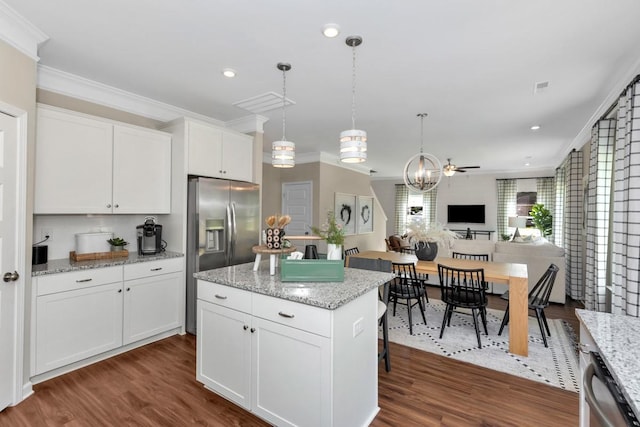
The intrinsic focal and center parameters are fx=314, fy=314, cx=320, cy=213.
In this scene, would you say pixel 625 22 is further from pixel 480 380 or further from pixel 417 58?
pixel 480 380

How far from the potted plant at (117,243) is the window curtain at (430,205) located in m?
8.73

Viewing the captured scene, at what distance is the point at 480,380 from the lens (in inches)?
105

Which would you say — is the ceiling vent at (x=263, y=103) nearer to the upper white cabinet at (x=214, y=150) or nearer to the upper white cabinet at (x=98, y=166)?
the upper white cabinet at (x=214, y=150)

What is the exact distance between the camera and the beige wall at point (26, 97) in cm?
213

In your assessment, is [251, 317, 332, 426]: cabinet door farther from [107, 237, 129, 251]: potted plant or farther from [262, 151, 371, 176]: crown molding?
[262, 151, 371, 176]: crown molding

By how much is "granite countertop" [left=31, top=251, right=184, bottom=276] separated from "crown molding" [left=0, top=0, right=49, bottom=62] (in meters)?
1.64

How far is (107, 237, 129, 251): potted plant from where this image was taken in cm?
332

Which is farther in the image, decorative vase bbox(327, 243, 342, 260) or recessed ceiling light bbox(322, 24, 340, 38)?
decorative vase bbox(327, 243, 342, 260)

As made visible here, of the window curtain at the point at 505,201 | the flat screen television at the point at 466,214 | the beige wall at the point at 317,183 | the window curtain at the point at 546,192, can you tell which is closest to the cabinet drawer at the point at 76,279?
the beige wall at the point at 317,183

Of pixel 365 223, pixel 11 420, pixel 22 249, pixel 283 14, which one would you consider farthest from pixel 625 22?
pixel 365 223

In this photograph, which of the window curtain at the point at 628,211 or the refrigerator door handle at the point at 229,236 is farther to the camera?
the refrigerator door handle at the point at 229,236

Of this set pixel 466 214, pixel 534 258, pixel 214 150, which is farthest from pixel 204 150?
pixel 466 214

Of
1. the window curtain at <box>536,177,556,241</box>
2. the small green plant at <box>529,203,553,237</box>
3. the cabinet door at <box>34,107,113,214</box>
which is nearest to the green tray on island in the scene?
the cabinet door at <box>34,107,113,214</box>

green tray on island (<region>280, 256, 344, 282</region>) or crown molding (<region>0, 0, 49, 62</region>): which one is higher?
crown molding (<region>0, 0, 49, 62</region>)
